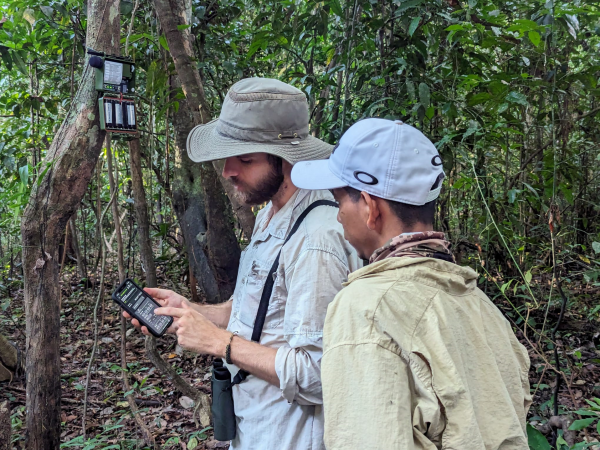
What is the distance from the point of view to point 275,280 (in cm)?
158

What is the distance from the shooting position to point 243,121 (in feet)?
5.74

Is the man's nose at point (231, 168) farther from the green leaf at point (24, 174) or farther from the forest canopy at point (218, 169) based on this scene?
the green leaf at point (24, 174)

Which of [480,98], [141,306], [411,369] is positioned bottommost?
[141,306]

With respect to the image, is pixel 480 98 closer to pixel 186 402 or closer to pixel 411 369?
pixel 411 369

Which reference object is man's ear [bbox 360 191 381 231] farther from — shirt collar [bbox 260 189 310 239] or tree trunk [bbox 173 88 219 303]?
tree trunk [bbox 173 88 219 303]

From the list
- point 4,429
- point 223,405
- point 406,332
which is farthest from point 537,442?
point 4,429

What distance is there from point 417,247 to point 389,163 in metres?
0.21

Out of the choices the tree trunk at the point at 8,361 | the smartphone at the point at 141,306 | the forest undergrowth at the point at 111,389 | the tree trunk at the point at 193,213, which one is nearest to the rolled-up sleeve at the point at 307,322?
the smartphone at the point at 141,306

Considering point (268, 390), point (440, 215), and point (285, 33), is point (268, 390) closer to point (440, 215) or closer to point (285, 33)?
point (285, 33)

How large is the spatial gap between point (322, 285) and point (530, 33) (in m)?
2.14

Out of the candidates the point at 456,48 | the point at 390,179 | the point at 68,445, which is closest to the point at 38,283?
the point at 68,445

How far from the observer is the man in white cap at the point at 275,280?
56.0 inches

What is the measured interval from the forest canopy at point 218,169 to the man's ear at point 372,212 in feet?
4.46

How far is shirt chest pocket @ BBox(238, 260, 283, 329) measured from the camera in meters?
1.58
